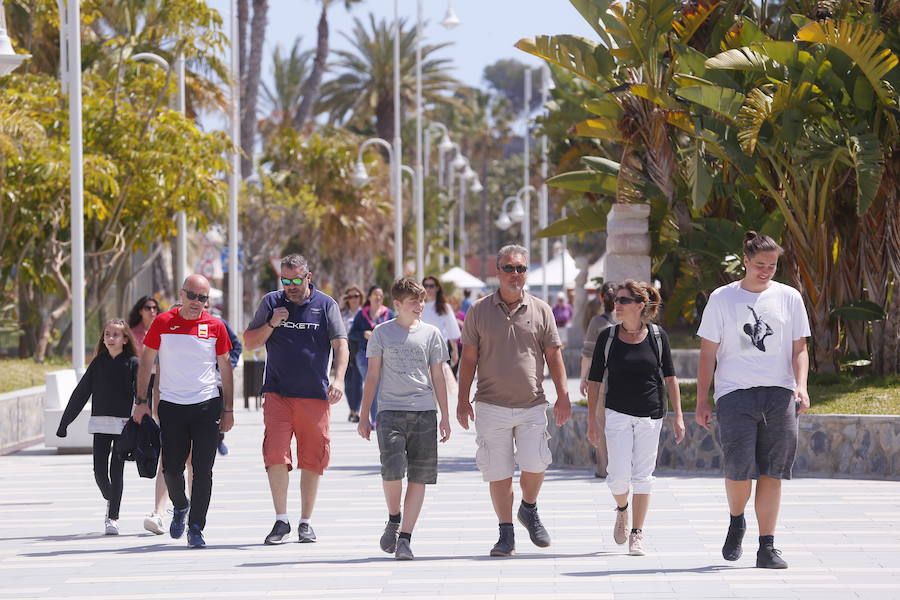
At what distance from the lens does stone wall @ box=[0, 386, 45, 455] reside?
18.0 metres

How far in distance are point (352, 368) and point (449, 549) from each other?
34.4 ft

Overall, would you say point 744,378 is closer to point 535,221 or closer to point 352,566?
point 352,566

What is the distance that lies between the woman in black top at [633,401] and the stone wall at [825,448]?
5.10 meters

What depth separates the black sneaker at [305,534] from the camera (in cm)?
1006

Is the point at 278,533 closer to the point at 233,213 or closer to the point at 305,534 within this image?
the point at 305,534

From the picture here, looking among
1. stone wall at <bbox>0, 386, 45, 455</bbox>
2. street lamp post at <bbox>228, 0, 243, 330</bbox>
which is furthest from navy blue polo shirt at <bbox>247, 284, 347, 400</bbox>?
street lamp post at <bbox>228, 0, 243, 330</bbox>

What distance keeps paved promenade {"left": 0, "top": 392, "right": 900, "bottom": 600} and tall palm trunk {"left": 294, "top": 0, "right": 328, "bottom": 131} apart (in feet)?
118

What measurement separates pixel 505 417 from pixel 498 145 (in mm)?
96629

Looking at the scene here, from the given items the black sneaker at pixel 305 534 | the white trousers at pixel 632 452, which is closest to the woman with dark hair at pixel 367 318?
the black sneaker at pixel 305 534

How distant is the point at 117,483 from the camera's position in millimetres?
10812

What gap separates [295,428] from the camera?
10.1 m

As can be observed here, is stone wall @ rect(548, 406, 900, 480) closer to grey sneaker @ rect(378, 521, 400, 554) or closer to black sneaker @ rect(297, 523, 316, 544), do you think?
black sneaker @ rect(297, 523, 316, 544)

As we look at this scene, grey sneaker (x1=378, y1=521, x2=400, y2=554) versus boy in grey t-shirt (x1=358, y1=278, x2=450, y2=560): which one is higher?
boy in grey t-shirt (x1=358, y1=278, x2=450, y2=560)

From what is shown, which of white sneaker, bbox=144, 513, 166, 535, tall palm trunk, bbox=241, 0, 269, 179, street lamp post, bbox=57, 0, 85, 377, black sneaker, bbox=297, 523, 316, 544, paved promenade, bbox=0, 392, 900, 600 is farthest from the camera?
tall palm trunk, bbox=241, 0, 269, 179
